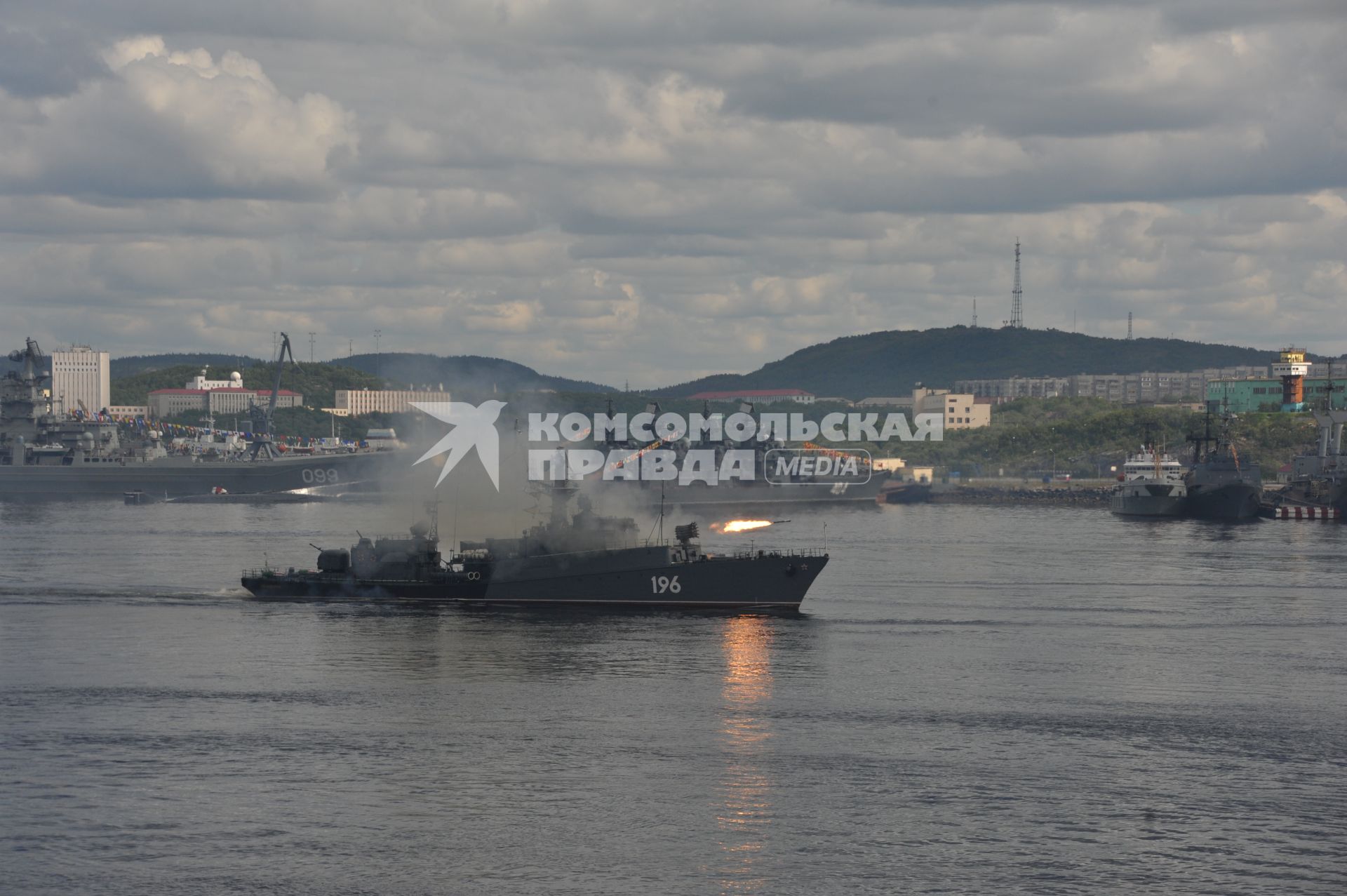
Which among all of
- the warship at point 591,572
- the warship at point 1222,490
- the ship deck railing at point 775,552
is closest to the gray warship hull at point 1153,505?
the warship at point 1222,490

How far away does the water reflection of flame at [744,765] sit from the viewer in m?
31.6

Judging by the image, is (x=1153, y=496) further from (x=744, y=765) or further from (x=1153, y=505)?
(x=744, y=765)

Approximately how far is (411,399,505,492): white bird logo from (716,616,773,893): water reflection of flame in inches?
1321

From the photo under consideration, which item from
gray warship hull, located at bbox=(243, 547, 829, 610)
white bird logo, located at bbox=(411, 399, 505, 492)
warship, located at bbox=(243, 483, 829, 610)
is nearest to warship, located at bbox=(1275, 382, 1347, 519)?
white bird logo, located at bbox=(411, 399, 505, 492)

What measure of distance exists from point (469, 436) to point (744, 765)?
208 feet

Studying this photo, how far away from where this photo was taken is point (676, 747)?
41.1 meters

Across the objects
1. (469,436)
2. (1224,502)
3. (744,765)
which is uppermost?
(469,436)

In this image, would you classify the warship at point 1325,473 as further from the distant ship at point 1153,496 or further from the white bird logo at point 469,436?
the white bird logo at point 469,436

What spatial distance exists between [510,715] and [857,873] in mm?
17206

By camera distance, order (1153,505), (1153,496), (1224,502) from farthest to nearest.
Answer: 1. (1153,496)
2. (1153,505)
3. (1224,502)

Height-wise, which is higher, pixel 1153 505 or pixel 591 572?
pixel 591 572

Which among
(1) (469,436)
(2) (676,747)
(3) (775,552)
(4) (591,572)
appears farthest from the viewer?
(1) (469,436)

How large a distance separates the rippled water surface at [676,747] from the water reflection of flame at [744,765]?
123 mm

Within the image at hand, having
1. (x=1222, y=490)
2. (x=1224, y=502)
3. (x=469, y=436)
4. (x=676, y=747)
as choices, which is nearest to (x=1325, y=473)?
(x=1224, y=502)
